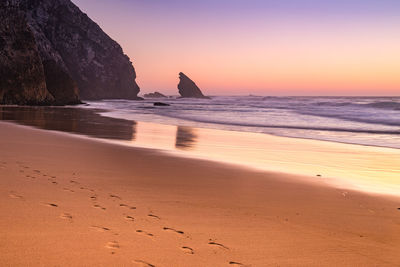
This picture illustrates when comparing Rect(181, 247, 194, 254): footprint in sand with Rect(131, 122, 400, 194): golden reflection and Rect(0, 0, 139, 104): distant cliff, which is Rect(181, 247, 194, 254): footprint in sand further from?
Rect(0, 0, 139, 104): distant cliff

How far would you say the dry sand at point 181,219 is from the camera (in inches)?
123

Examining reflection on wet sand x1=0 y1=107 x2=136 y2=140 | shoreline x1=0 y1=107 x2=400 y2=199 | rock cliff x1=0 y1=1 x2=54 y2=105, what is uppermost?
rock cliff x1=0 y1=1 x2=54 y2=105

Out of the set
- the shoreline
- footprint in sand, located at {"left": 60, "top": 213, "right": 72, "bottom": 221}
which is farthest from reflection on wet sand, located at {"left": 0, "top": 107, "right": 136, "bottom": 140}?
footprint in sand, located at {"left": 60, "top": 213, "right": 72, "bottom": 221}

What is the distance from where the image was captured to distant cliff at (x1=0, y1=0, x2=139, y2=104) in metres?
40.9

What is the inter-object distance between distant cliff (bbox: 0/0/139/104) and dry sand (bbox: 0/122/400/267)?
37.1 m

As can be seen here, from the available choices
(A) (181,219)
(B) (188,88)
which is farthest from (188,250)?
(B) (188,88)

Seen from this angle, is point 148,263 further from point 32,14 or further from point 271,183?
point 32,14

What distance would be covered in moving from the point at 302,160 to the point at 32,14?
76314mm

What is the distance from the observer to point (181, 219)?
4195 millimetres

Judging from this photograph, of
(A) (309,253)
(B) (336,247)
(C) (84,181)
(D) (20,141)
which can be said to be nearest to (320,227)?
(B) (336,247)

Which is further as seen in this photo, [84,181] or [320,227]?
[84,181]

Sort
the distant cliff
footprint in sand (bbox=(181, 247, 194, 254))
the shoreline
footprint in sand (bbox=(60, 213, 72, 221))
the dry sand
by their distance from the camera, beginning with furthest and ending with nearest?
the distant cliff
the shoreline
footprint in sand (bbox=(60, 213, 72, 221))
footprint in sand (bbox=(181, 247, 194, 254))
the dry sand

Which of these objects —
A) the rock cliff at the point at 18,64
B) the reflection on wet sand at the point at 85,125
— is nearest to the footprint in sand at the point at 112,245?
the reflection on wet sand at the point at 85,125

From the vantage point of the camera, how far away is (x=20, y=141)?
33.9 feet
